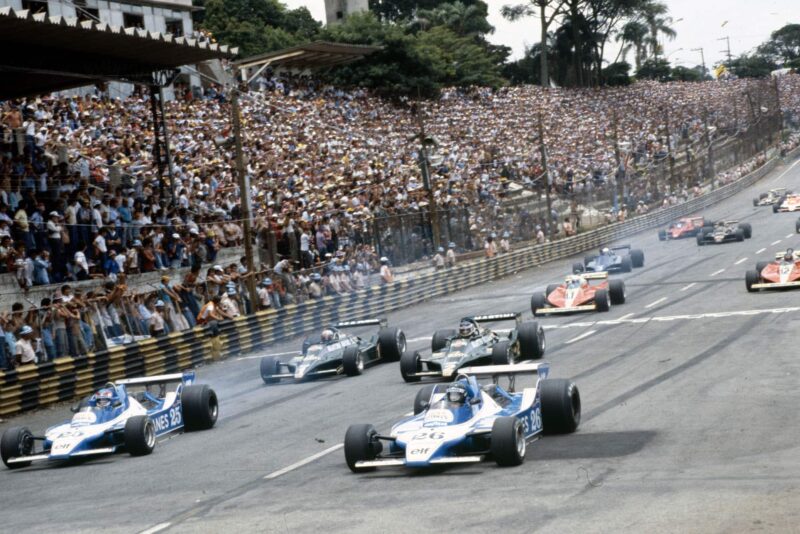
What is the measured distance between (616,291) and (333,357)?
1113 centimetres

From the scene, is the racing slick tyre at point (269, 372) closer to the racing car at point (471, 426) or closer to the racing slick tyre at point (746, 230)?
the racing car at point (471, 426)

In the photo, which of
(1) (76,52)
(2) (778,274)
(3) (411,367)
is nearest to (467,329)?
(3) (411,367)

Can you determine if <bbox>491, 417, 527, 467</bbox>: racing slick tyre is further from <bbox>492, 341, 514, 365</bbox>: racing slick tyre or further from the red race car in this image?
the red race car

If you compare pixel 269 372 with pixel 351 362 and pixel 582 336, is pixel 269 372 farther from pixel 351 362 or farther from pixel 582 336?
pixel 582 336

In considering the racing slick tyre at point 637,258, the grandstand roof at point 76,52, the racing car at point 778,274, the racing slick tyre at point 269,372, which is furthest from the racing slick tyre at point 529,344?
the racing slick tyre at point 637,258

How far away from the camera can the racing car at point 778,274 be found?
31.0 meters

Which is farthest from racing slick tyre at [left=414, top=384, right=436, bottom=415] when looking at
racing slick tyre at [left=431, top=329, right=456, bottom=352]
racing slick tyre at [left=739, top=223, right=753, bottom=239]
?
racing slick tyre at [left=739, top=223, right=753, bottom=239]

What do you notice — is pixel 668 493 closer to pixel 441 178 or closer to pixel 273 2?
pixel 441 178

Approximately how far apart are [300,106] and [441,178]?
6934mm

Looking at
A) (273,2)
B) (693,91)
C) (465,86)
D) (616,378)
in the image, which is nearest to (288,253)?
(616,378)

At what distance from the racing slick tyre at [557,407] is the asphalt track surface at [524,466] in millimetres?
168

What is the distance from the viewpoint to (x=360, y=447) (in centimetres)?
1337

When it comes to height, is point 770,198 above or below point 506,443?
below

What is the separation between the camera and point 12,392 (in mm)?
22156
